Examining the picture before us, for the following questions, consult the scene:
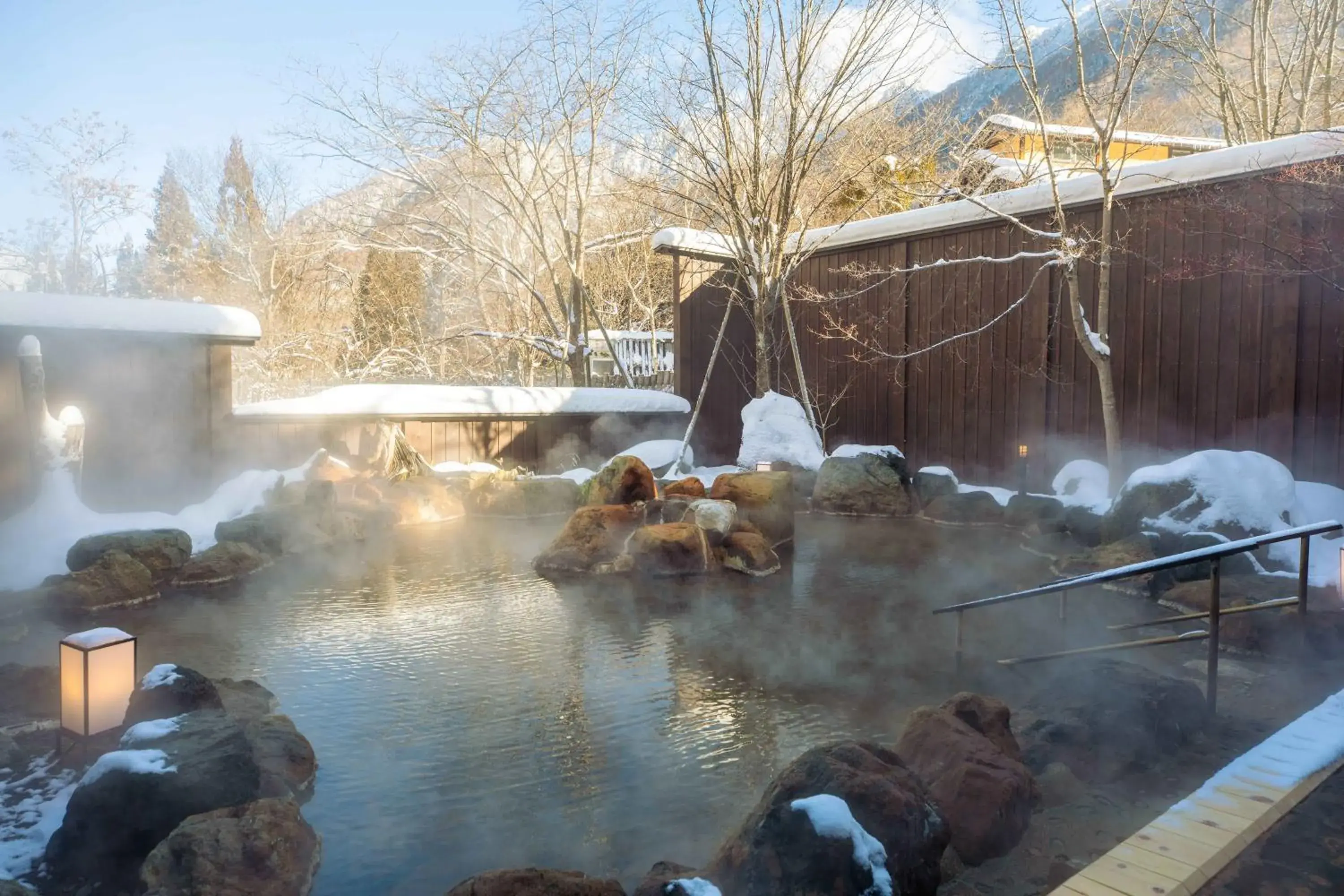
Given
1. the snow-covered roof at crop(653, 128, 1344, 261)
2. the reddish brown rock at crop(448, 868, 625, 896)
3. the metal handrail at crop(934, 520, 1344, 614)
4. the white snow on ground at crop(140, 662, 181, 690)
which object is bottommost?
the reddish brown rock at crop(448, 868, 625, 896)

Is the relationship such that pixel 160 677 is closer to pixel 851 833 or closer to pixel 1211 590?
pixel 851 833

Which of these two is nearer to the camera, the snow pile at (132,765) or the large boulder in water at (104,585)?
the snow pile at (132,765)

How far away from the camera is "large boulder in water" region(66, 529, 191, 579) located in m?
5.89

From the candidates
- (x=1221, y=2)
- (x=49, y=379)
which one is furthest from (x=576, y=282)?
(x=1221, y=2)

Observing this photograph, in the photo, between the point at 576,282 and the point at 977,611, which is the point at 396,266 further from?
the point at 977,611

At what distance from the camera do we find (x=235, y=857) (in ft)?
7.70

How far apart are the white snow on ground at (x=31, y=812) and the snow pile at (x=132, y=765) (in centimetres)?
23

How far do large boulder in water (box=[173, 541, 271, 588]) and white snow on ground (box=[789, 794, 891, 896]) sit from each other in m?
5.28

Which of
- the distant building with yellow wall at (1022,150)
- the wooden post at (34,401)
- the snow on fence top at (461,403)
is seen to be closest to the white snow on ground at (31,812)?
the wooden post at (34,401)

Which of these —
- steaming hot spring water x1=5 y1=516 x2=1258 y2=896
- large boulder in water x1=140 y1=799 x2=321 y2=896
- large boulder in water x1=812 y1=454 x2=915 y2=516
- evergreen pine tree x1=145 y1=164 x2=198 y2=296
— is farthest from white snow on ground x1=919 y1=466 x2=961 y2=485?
evergreen pine tree x1=145 y1=164 x2=198 y2=296

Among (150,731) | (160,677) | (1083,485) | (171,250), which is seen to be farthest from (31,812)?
(171,250)

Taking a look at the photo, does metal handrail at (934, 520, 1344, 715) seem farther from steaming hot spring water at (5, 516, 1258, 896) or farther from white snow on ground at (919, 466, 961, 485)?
white snow on ground at (919, 466, 961, 485)

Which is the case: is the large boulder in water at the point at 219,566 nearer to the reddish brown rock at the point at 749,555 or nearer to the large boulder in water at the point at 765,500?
the reddish brown rock at the point at 749,555

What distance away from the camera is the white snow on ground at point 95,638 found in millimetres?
3227
